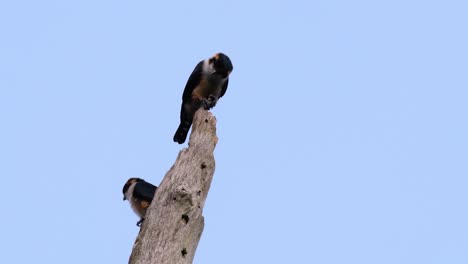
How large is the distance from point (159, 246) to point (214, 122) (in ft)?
5.53

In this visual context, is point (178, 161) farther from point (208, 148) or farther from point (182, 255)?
point (182, 255)

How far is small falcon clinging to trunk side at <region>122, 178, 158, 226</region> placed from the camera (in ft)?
31.4

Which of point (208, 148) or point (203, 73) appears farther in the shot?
point (203, 73)

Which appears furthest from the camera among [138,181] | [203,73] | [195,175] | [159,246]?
[203,73]

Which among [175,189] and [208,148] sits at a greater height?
[208,148]

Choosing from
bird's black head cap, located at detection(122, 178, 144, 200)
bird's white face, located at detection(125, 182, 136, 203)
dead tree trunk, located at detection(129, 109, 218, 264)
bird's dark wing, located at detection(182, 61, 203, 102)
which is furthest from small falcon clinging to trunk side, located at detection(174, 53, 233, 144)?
dead tree trunk, located at detection(129, 109, 218, 264)

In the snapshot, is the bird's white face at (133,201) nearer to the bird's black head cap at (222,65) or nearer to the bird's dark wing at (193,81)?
→ the bird's dark wing at (193,81)

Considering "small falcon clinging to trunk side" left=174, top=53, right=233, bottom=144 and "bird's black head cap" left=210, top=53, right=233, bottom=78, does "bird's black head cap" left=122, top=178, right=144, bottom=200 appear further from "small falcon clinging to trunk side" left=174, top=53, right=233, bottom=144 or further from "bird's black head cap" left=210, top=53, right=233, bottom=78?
"bird's black head cap" left=210, top=53, right=233, bottom=78

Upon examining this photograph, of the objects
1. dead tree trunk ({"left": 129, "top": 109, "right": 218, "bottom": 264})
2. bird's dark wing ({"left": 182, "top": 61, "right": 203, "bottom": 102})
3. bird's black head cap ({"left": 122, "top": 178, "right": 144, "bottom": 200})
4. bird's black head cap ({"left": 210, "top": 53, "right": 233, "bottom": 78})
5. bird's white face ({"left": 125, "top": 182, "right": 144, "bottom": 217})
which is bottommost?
dead tree trunk ({"left": 129, "top": 109, "right": 218, "bottom": 264})

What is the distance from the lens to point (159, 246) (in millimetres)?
5836

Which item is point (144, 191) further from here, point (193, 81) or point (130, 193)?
point (193, 81)

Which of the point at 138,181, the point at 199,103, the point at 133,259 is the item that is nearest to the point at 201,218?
the point at 133,259

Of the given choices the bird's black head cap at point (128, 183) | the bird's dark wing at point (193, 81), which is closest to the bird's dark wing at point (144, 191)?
the bird's black head cap at point (128, 183)

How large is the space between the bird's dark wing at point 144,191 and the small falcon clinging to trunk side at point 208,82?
1472 millimetres
